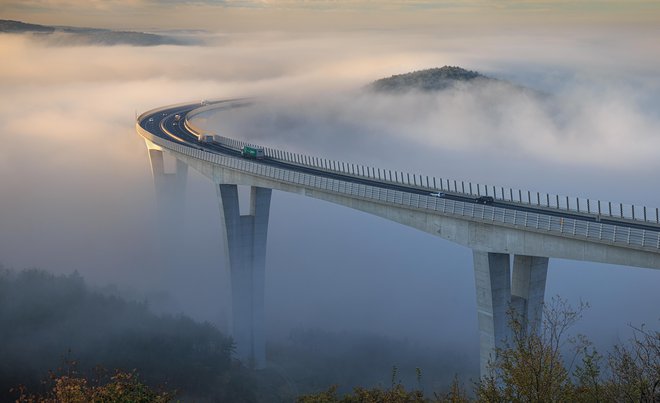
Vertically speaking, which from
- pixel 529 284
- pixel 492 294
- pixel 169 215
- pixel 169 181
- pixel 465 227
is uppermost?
pixel 169 181

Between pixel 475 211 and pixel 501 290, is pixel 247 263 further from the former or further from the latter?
pixel 501 290

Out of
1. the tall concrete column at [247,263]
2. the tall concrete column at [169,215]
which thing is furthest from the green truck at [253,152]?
the tall concrete column at [169,215]

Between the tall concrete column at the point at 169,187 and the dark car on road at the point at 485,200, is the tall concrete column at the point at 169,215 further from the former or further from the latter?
the dark car on road at the point at 485,200

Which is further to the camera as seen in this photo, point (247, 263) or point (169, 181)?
point (169, 181)

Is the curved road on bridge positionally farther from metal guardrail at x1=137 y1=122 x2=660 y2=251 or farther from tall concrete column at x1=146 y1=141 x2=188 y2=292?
tall concrete column at x1=146 y1=141 x2=188 y2=292

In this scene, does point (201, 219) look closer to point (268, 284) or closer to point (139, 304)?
point (268, 284)

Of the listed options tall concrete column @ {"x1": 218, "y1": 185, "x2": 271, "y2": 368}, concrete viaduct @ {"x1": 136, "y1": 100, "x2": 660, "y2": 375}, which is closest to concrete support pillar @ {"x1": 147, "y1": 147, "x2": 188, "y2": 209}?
concrete viaduct @ {"x1": 136, "y1": 100, "x2": 660, "y2": 375}

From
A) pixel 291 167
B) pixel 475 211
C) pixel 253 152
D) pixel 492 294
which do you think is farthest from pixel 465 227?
pixel 253 152
